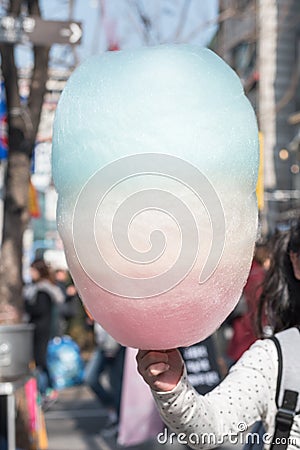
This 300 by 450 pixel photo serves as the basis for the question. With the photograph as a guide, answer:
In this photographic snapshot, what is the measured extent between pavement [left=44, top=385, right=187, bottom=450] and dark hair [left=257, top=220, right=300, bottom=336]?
3.19 meters

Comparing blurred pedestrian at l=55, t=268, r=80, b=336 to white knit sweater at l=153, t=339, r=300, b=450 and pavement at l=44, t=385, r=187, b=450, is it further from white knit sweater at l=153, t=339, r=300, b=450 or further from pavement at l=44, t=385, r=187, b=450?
white knit sweater at l=153, t=339, r=300, b=450

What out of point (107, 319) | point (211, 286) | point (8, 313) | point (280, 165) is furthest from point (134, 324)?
point (280, 165)

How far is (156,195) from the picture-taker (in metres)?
1.45

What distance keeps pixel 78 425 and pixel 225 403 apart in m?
5.86

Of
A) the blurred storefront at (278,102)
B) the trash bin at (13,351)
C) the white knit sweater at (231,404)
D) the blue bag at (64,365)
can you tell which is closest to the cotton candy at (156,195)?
the white knit sweater at (231,404)

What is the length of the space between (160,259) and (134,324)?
0.49 ft

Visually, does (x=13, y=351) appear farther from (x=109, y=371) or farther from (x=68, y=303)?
(x=68, y=303)

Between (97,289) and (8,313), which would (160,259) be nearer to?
(97,289)

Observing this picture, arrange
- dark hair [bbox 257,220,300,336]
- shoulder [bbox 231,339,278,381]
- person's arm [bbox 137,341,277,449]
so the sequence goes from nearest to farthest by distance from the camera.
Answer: person's arm [bbox 137,341,277,449] < shoulder [bbox 231,339,278,381] < dark hair [bbox 257,220,300,336]

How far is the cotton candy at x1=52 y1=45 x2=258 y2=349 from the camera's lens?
1.46 m

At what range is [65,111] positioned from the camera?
1611mm

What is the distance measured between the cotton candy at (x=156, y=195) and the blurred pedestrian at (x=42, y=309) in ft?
20.8

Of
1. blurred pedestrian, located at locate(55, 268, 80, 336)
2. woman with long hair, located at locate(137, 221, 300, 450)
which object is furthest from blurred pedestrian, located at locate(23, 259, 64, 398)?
woman with long hair, located at locate(137, 221, 300, 450)

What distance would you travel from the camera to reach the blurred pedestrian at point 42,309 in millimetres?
7812
